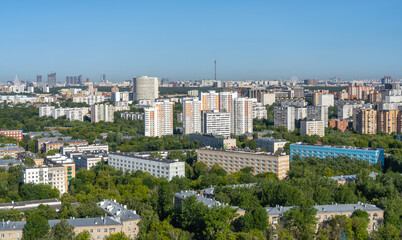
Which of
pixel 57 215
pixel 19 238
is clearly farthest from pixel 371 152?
pixel 19 238

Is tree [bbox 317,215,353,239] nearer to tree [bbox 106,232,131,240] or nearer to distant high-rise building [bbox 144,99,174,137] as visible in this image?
tree [bbox 106,232,131,240]

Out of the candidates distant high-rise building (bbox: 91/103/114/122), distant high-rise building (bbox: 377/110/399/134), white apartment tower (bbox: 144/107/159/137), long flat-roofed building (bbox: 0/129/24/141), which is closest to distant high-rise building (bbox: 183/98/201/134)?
white apartment tower (bbox: 144/107/159/137)

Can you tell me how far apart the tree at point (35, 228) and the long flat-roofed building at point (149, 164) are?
534 centimetres

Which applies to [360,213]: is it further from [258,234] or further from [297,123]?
[297,123]

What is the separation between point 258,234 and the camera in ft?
26.5

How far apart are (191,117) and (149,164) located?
922 centimetres

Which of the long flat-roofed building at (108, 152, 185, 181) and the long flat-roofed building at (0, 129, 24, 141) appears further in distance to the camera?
the long flat-roofed building at (0, 129, 24, 141)

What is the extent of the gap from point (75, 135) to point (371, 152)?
11469mm

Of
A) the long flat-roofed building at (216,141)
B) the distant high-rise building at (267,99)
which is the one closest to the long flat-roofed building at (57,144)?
the long flat-roofed building at (216,141)

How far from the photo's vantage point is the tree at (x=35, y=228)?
8.03 m

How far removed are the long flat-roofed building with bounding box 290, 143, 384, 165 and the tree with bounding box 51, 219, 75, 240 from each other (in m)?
9.55

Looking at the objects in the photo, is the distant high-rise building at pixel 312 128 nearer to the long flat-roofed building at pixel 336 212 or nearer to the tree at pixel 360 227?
the long flat-roofed building at pixel 336 212

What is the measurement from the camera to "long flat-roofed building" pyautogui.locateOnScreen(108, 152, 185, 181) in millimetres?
13766

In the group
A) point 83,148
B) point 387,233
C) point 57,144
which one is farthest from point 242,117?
point 387,233
